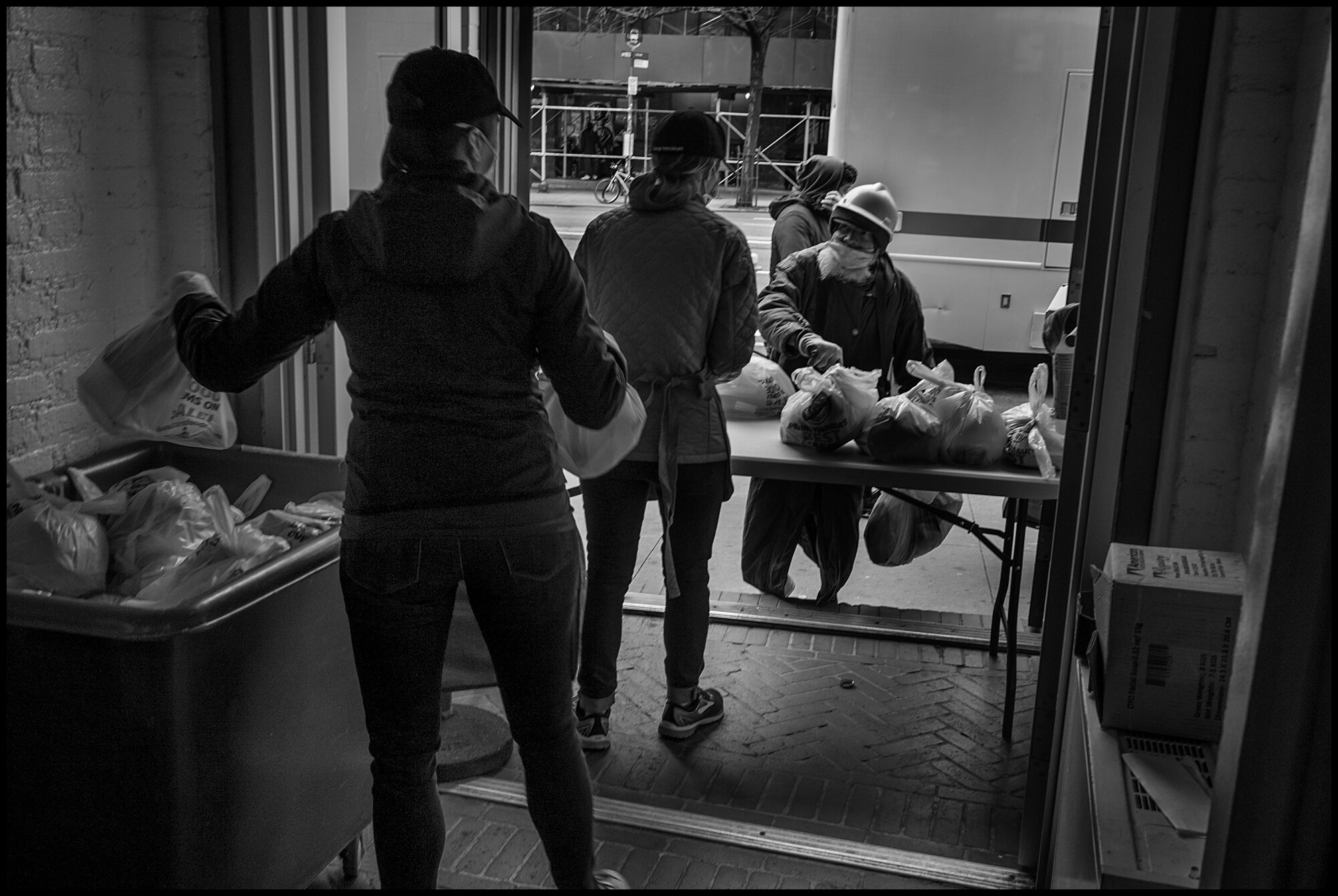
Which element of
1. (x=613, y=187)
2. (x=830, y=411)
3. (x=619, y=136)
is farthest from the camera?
(x=619, y=136)

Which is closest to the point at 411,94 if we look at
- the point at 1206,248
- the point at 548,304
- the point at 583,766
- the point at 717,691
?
the point at 548,304

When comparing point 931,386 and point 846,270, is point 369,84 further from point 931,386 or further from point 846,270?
point 931,386

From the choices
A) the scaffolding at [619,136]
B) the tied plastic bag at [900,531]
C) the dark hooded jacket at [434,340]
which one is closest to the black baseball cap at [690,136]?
the dark hooded jacket at [434,340]

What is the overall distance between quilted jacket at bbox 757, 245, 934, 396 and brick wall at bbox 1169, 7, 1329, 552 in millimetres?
1938

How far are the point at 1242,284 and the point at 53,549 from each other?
2.40 metres

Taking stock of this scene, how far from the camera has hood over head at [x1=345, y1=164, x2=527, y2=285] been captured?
1.89 metres

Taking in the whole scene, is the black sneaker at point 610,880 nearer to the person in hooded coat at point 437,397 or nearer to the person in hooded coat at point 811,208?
the person in hooded coat at point 437,397

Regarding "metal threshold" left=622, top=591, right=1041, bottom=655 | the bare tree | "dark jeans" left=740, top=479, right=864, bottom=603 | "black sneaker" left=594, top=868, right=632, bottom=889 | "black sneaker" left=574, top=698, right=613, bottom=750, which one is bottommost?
"metal threshold" left=622, top=591, right=1041, bottom=655

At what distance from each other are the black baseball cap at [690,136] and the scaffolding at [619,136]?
2045 centimetres

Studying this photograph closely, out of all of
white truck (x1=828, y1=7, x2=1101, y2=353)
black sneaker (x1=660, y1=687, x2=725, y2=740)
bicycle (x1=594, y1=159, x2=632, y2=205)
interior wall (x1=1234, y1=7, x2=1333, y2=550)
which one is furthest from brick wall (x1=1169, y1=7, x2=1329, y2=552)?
bicycle (x1=594, y1=159, x2=632, y2=205)

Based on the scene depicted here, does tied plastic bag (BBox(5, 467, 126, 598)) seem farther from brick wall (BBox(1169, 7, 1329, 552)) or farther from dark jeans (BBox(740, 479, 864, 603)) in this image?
dark jeans (BBox(740, 479, 864, 603))

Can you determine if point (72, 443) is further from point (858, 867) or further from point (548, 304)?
point (858, 867)

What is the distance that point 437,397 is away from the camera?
6.42 feet

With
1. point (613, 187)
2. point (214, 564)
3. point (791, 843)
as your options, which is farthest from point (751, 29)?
point (214, 564)
